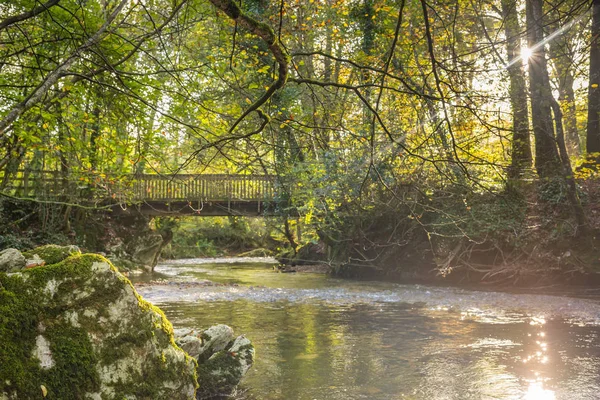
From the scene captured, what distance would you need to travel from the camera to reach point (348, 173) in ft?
45.5

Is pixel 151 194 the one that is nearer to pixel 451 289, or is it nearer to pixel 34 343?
pixel 451 289

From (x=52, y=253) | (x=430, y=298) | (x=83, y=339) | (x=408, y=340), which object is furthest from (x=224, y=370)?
(x=430, y=298)

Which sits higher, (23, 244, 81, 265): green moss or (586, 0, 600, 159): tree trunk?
(586, 0, 600, 159): tree trunk

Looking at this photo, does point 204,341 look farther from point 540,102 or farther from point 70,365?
point 540,102

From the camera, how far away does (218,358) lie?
18.4 ft

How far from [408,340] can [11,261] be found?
5959 mm

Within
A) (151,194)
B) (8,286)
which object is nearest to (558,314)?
(8,286)

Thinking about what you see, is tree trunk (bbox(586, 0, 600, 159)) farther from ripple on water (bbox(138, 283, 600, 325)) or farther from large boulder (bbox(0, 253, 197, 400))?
large boulder (bbox(0, 253, 197, 400))

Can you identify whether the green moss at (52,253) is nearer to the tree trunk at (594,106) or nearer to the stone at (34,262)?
the stone at (34,262)

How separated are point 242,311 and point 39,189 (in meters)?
9.49

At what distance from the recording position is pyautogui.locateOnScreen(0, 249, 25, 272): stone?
3.85 m

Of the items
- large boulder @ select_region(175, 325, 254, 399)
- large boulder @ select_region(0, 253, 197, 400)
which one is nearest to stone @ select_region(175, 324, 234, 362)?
large boulder @ select_region(175, 325, 254, 399)

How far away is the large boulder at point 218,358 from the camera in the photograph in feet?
17.5

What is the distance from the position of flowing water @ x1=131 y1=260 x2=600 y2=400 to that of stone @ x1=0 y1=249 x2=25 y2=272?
8.99 ft
